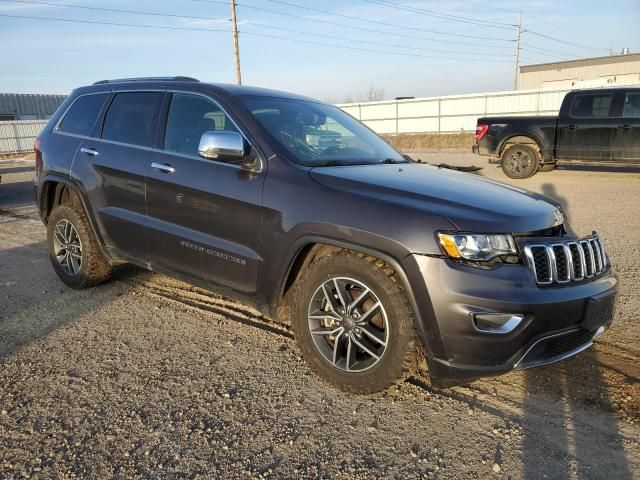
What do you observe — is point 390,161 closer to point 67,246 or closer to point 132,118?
point 132,118

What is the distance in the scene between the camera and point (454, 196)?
9.57 feet

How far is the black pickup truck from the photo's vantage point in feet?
38.3

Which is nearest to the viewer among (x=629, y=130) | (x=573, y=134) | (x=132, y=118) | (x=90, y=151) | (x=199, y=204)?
(x=199, y=204)

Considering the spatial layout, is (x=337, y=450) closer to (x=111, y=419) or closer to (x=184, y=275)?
(x=111, y=419)

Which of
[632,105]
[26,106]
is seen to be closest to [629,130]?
[632,105]

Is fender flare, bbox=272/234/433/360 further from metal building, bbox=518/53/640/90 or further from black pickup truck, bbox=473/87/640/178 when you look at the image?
metal building, bbox=518/53/640/90

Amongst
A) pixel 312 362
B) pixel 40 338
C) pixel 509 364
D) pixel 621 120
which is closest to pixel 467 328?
pixel 509 364

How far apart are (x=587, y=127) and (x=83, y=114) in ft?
36.8

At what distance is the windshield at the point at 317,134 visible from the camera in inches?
138

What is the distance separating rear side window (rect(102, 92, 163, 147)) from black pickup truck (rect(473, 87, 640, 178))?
10.5 metres

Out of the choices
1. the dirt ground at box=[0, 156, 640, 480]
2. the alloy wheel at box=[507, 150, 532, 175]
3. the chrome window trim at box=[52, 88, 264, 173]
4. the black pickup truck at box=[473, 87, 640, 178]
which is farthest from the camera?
the alloy wheel at box=[507, 150, 532, 175]

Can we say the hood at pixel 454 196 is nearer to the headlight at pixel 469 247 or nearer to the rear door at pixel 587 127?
the headlight at pixel 469 247

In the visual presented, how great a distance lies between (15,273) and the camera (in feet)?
18.0

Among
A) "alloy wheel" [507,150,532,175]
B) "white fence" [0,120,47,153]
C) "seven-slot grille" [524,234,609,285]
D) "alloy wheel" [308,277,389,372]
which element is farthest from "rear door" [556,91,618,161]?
"white fence" [0,120,47,153]
